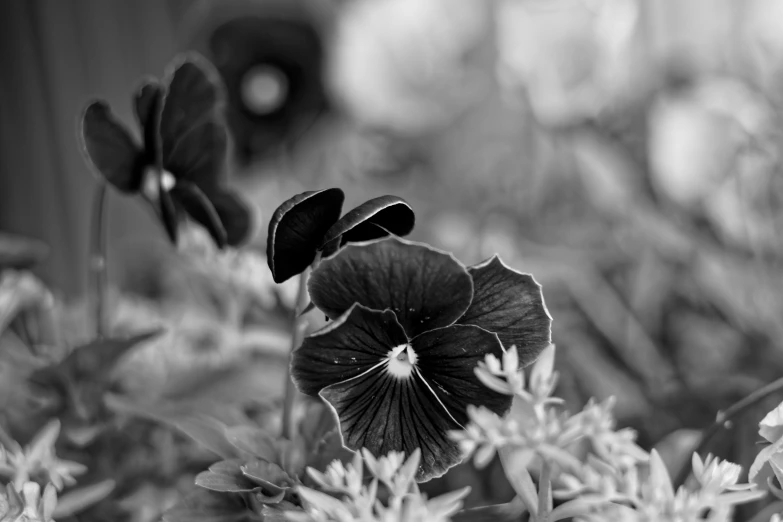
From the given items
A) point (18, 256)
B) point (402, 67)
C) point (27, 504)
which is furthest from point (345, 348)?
point (402, 67)

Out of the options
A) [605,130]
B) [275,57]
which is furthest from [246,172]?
[605,130]

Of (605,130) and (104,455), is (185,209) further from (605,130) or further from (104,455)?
(605,130)

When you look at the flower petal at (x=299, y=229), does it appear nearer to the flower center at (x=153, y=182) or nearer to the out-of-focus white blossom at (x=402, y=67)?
the flower center at (x=153, y=182)

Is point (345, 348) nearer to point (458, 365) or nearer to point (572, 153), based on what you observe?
point (458, 365)

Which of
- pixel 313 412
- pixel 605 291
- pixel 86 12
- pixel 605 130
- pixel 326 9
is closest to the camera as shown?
pixel 313 412

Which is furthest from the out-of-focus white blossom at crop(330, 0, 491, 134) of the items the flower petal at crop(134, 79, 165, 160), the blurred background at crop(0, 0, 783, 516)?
the flower petal at crop(134, 79, 165, 160)
